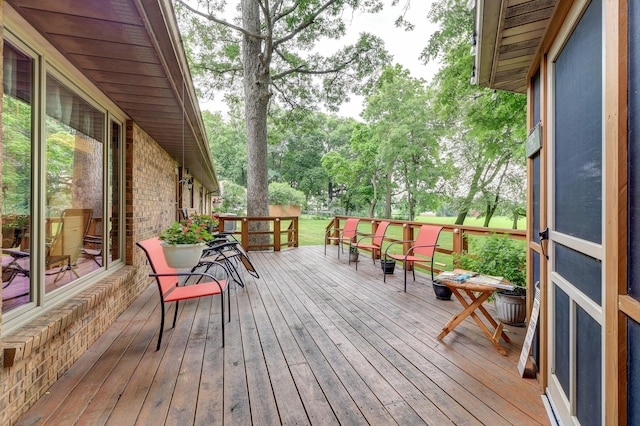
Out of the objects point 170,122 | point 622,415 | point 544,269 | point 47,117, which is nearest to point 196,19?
point 170,122

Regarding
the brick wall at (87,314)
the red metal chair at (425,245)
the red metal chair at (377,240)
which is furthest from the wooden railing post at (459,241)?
the brick wall at (87,314)

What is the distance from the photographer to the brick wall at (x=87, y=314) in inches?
58.9

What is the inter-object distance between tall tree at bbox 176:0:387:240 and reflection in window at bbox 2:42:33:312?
5.57 m

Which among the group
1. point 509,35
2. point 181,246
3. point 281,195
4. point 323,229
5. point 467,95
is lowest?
point 323,229

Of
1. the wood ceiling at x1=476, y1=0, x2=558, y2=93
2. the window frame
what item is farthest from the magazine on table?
the window frame

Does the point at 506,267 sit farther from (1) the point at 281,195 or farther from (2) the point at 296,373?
(1) the point at 281,195

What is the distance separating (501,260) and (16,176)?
3.90 meters

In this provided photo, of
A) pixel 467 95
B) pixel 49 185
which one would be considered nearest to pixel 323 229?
pixel 467 95

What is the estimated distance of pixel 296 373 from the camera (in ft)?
6.43

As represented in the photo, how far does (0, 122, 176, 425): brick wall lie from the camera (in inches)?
58.9

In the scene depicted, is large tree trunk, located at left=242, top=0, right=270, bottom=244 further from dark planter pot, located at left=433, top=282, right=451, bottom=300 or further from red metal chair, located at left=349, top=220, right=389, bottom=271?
dark planter pot, located at left=433, top=282, right=451, bottom=300

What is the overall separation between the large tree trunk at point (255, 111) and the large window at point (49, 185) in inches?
186

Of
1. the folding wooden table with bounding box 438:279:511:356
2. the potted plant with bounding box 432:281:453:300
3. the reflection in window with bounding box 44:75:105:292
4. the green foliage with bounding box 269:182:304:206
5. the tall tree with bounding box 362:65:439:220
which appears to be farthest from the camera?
the green foliage with bounding box 269:182:304:206

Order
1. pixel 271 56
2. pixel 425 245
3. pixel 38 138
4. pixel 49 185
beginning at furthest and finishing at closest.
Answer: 1. pixel 271 56
2. pixel 425 245
3. pixel 49 185
4. pixel 38 138
